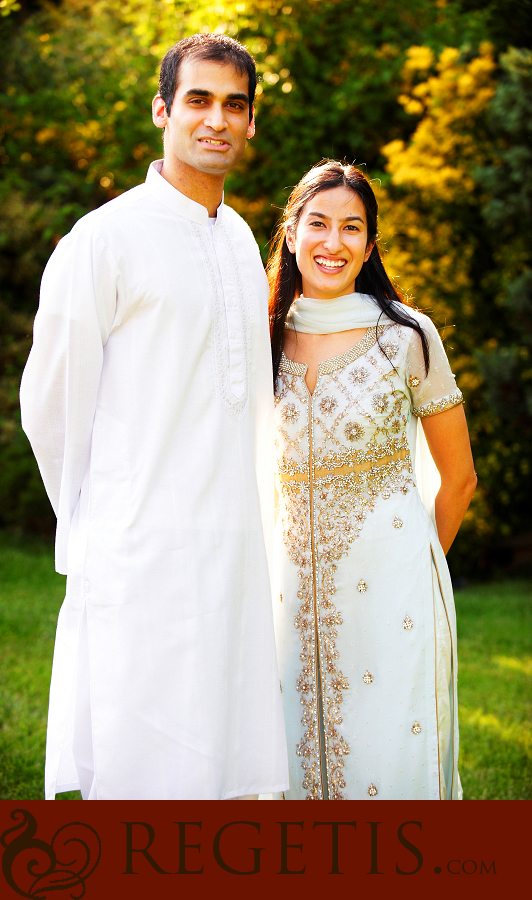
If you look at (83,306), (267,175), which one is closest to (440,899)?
(83,306)

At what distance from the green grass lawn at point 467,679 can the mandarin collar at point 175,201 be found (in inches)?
80.7

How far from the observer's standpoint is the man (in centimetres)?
177

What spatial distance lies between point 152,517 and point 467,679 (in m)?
3.55

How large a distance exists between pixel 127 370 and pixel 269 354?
392mm

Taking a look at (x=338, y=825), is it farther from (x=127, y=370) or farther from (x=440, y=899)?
(x=127, y=370)

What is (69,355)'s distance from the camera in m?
1.79

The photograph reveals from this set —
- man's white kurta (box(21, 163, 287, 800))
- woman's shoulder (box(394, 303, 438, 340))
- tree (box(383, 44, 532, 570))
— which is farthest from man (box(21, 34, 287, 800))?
tree (box(383, 44, 532, 570))

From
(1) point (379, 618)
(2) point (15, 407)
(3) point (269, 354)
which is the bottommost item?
(1) point (379, 618)

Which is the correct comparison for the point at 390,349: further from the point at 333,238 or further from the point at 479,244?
the point at 479,244

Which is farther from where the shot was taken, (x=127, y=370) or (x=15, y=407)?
(x=15, y=407)

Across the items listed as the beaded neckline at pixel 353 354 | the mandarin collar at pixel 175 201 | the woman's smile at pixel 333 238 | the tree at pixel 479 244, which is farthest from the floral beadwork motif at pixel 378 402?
the tree at pixel 479 244

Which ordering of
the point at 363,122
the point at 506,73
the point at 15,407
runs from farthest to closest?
the point at 363,122
the point at 15,407
the point at 506,73

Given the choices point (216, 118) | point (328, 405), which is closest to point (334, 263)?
point (328, 405)

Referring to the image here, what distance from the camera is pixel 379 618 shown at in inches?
82.3
